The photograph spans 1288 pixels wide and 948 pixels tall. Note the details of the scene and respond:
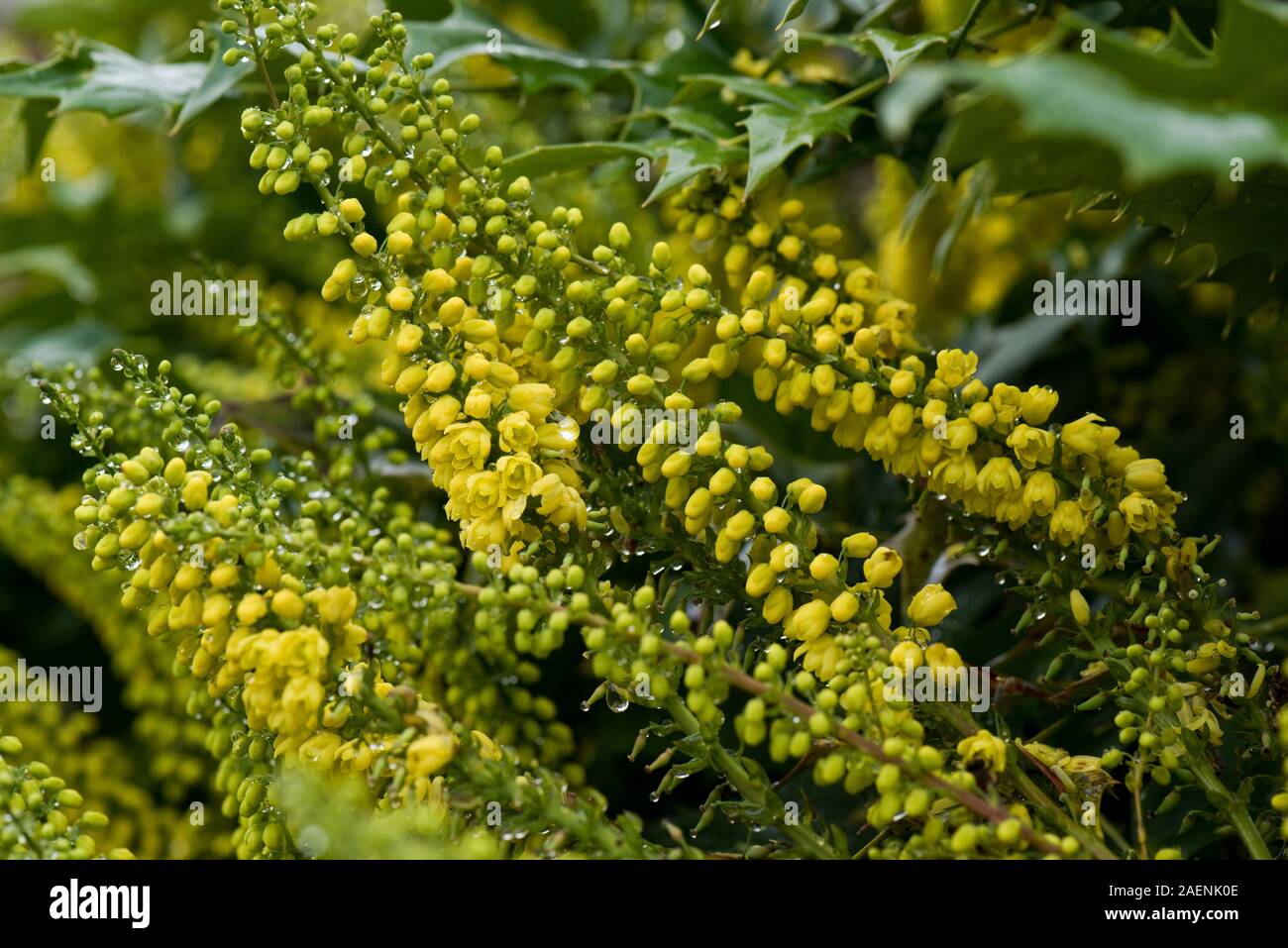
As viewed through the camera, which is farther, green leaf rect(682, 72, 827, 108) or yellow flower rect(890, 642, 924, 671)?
green leaf rect(682, 72, 827, 108)

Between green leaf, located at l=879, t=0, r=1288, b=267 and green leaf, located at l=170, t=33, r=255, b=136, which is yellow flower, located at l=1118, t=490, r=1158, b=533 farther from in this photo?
green leaf, located at l=170, t=33, r=255, b=136

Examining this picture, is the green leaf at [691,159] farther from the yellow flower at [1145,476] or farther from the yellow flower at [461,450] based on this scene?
the yellow flower at [1145,476]

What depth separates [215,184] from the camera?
5.21 feet

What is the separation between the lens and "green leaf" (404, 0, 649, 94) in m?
0.95

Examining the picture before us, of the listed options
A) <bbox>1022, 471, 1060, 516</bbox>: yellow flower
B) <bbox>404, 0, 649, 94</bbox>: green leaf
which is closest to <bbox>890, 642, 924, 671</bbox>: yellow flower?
<bbox>1022, 471, 1060, 516</bbox>: yellow flower

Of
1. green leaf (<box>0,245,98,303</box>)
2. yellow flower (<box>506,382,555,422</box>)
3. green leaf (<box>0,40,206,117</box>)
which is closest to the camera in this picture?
yellow flower (<box>506,382,555,422</box>)

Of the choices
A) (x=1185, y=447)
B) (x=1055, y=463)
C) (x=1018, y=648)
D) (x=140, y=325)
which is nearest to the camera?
(x=1055, y=463)

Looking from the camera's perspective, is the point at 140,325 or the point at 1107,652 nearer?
the point at 1107,652

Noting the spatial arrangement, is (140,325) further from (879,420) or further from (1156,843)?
(1156,843)

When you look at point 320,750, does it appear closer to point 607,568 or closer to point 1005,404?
point 607,568

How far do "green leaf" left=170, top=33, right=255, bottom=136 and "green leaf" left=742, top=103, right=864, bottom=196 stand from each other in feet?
1.17

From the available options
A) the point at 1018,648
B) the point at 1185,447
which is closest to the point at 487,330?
the point at 1018,648

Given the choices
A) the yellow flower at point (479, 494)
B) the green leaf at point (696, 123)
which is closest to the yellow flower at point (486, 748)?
the yellow flower at point (479, 494)
